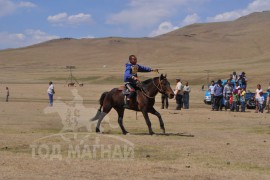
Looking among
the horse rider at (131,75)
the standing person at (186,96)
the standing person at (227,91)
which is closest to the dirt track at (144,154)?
the horse rider at (131,75)

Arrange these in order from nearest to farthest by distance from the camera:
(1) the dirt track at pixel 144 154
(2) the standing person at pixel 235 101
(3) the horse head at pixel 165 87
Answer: (1) the dirt track at pixel 144 154, (3) the horse head at pixel 165 87, (2) the standing person at pixel 235 101

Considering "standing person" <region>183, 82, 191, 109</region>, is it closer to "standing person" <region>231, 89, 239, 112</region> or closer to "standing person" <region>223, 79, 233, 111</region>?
"standing person" <region>223, 79, 233, 111</region>

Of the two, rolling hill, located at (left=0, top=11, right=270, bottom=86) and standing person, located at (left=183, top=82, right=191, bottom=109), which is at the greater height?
rolling hill, located at (left=0, top=11, right=270, bottom=86)

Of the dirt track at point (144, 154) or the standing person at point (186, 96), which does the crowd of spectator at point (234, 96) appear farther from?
the dirt track at point (144, 154)

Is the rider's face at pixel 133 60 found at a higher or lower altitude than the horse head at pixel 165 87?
higher

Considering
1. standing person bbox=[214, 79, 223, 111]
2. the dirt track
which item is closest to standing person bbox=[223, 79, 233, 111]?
standing person bbox=[214, 79, 223, 111]

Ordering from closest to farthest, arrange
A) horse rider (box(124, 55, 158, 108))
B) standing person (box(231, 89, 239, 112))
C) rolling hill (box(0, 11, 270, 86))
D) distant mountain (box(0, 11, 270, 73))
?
horse rider (box(124, 55, 158, 108)) → standing person (box(231, 89, 239, 112)) → rolling hill (box(0, 11, 270, 86)) → distant mountain (box(0, 11, 270, 73))

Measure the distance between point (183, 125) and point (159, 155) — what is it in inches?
354

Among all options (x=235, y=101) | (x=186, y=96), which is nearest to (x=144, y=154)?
(x=235, y=101)

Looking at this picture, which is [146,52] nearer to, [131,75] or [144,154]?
[131,75]

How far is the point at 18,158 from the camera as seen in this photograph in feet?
39.7

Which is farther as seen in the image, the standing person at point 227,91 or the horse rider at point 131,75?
the standing person at point 227,91

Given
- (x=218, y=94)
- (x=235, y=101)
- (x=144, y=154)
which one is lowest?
(x=144, y=154)

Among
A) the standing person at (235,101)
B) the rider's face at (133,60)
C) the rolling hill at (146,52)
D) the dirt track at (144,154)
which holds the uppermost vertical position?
the rolling hill at (146,52)
